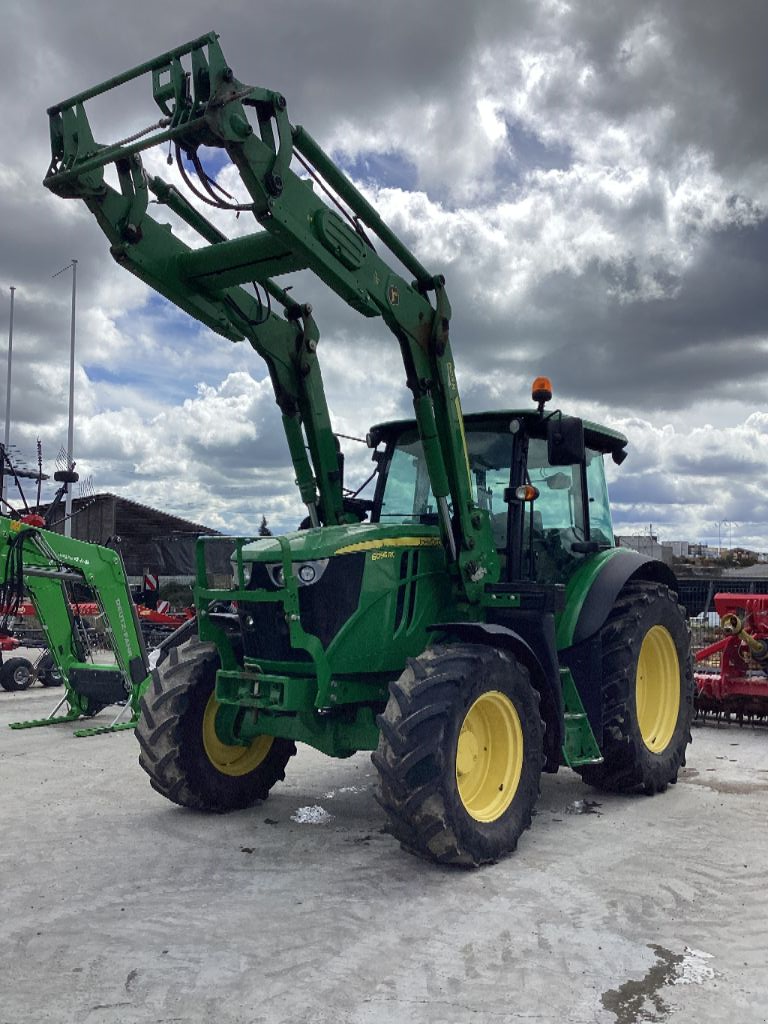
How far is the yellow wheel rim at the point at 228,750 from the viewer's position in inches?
258

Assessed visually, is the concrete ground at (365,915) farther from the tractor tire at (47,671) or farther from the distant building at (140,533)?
the distant building at (140,533)

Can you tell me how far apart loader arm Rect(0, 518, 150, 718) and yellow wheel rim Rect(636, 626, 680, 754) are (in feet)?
17.4

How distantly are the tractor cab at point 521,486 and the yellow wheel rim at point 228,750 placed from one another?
186cm

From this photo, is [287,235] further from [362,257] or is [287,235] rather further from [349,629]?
[349,629]

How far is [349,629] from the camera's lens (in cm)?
572

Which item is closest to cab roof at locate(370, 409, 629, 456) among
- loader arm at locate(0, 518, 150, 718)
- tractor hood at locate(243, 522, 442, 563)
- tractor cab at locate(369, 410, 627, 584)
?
tractor cab at locate(369, 410, 627, 584)

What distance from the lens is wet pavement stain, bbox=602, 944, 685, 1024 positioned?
11.7 feet

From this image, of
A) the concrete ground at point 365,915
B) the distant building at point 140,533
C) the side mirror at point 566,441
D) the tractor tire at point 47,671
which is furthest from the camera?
the distant building at point 140,533

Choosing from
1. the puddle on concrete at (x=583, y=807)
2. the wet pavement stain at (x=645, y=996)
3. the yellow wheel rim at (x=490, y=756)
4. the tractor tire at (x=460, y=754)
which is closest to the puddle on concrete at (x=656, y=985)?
the wet pavement stain at (x=645, y=996)

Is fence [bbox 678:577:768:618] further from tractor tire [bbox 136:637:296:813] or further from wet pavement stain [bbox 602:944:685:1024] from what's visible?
wet pavement stain [bbox 602:944:685:1024]

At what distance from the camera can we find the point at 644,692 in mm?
7605

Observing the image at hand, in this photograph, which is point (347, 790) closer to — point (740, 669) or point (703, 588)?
point (740, 669)

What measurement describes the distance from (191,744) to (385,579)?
1.84 metres

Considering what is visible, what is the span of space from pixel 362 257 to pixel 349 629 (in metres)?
2.25
